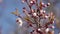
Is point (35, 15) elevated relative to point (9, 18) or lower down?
lower down

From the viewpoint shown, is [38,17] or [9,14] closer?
[38,17]

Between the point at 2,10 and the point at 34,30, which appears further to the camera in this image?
the point at 2,10

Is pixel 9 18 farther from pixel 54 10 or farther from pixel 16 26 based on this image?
pixel 54 10

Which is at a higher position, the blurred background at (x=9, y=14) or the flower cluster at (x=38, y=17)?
the blurred background at (x=9, y=14)

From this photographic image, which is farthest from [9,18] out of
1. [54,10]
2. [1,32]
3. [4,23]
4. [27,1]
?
[27,1]

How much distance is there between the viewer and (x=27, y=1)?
76cm

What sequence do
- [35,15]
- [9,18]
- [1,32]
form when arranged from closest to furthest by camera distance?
1. [35,15]
2. [1,32]
3. [9,18]

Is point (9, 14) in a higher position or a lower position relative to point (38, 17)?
higher

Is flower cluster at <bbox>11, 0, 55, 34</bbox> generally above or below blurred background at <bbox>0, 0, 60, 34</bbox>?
below

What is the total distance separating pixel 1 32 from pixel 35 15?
0.64 metres

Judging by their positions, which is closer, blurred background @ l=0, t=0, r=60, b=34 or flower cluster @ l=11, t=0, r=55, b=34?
flower cluster @ l=11, t=0, r=55, b=34

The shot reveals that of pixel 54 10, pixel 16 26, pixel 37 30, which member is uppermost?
pixel 54 10

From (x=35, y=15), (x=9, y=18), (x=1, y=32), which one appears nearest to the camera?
(x=35, y=15)

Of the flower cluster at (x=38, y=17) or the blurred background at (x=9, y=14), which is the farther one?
the blurred background at (x=9, y=14)
